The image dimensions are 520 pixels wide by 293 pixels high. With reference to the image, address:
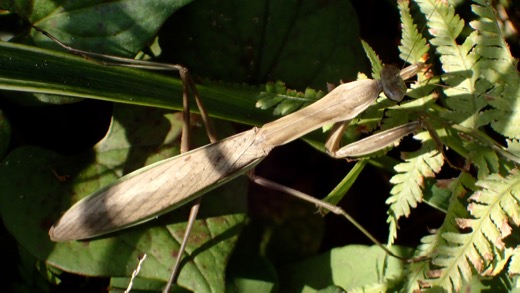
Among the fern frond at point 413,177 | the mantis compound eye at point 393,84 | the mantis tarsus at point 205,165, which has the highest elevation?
the mantis compound eye at point 393,84

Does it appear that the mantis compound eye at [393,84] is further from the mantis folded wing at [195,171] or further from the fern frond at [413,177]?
the fern frond at [413,177]

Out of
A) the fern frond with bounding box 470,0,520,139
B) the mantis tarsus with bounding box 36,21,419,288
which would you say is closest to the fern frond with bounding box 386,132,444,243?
the mantis tarsus with bounding box 36,21,419,288

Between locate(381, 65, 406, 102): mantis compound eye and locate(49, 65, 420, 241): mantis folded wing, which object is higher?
locate(381, 65, 406, 102): mantis compound eye

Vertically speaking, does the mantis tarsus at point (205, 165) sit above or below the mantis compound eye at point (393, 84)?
below

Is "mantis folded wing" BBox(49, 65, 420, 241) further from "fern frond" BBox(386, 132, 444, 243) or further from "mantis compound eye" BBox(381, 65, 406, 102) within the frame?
"fern frond" BBox(386, 132, 444, 243)

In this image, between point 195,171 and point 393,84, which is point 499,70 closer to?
point 393,84

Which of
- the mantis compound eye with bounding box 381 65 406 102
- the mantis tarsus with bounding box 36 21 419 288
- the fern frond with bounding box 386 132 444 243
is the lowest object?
the fern frond with bounding box 386 132 444 243

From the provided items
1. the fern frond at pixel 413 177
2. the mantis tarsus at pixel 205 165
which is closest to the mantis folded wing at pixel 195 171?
the mantis tarsus at pixel 205 165
